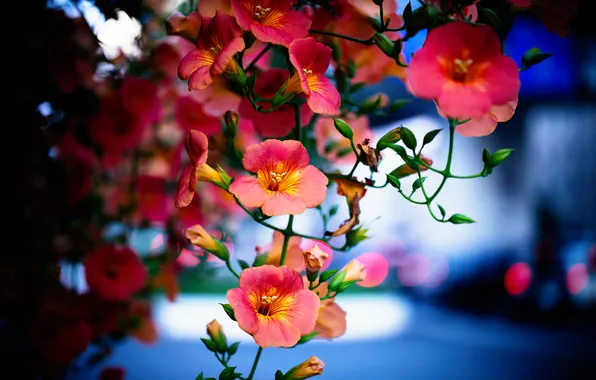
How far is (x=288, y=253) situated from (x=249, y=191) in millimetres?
171

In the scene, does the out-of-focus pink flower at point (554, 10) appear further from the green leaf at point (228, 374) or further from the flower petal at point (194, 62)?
the green leaf at point (228, 374)

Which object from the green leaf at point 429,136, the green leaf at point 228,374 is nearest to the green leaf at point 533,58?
the green leaf at point 429,136

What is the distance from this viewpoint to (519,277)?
7430mm

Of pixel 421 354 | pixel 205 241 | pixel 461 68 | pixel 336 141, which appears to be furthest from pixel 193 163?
pixel 421 354

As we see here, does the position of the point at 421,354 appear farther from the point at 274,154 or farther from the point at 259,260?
the point at 274,154

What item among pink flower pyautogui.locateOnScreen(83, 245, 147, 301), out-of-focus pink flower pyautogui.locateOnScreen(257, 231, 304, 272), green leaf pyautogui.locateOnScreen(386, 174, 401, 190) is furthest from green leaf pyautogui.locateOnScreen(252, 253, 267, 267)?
pink flower pyautogui.locateOnScreen(83, 245, 147, 301)

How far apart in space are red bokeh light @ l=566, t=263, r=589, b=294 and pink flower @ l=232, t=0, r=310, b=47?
7.54m

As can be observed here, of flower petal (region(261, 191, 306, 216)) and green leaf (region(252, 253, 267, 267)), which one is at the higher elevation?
flower petal (region(261, 191, 306, 216))

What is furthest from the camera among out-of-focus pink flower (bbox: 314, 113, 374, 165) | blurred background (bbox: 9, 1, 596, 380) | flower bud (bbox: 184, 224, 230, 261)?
blurred background (bbox: 9, 1, 596, 380)

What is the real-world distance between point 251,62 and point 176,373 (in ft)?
14.8

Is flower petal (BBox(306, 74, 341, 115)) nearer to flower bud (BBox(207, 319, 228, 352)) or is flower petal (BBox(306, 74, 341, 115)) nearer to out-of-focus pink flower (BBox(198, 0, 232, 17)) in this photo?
out-of-focus pink flower (BBox(198, 0, 232, 17))

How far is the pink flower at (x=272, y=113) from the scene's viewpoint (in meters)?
0.85

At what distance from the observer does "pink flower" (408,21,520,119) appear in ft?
1.98

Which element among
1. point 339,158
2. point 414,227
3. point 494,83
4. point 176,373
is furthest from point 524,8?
point 414,227
